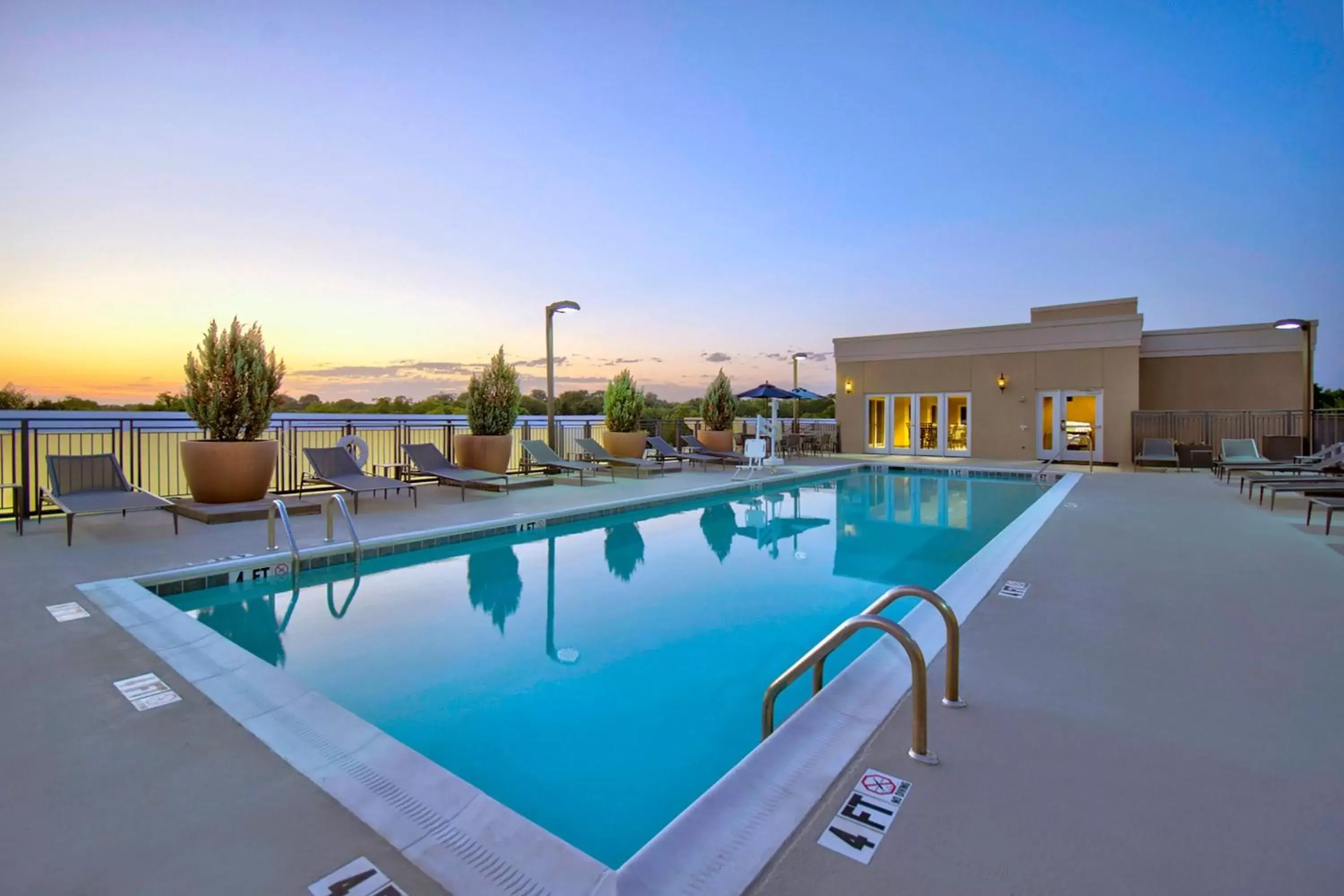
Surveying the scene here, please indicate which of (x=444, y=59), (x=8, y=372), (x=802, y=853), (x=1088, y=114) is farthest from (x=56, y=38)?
(x=1088, y=114)

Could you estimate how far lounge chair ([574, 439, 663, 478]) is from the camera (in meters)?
11.0

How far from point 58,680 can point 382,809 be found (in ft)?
6.13

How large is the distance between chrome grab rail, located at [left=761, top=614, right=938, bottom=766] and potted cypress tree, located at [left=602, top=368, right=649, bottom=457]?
10109mm

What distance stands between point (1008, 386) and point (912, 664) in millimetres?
15926

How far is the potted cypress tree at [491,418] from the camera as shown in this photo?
9742 mm

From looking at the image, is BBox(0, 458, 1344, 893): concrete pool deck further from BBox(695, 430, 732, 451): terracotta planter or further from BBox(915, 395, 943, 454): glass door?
BBox(915, 395, 943, 454): glass door

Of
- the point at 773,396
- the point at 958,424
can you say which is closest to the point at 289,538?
the point at 773,396

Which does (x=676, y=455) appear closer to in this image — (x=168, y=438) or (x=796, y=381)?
(x=796, y=381)

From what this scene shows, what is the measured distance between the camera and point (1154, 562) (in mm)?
4738

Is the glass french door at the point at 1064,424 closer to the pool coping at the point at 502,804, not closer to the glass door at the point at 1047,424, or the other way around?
the glass door at the point at 1047,424

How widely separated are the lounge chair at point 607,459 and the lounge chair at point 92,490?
19.5 ft

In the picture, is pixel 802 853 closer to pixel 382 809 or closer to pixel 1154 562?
pixel 382 809

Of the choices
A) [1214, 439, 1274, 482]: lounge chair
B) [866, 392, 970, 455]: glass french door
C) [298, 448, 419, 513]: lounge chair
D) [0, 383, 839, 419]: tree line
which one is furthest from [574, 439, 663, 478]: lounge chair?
[1214, 439, 1274, 482]: lounge chair

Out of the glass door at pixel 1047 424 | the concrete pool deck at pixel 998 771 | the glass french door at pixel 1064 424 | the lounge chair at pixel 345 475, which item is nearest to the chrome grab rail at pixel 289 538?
the concrete pool deck at pixel 998 771
